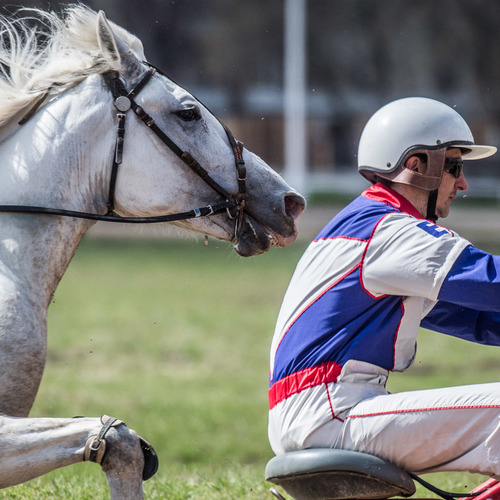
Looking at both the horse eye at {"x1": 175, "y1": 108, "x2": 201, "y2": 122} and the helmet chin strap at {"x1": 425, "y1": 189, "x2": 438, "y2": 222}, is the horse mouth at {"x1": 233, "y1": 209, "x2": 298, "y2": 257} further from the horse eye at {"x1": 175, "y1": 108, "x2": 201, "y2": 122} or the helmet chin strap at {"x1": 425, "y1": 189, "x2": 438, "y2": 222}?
the helmet chin strap at {"x1": 425, "y1": 189, "x2": 438, "y2": 222}

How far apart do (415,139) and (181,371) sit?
769 centimetres

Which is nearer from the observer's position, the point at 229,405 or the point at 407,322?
the point at 407,322

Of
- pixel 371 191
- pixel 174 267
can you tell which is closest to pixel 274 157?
pixel 174 267

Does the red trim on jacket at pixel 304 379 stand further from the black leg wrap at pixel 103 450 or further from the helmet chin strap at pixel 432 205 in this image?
the helmet chin strap at pixel 432 205

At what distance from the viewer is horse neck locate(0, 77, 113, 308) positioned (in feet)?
11.8

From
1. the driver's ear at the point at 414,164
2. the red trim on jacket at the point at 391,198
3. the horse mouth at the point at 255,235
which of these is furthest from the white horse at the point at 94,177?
the driver's ear at the point at 414,164

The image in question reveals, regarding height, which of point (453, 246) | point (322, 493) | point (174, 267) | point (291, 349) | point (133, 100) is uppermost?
point (133, 100)

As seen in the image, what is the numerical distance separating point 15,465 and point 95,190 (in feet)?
3.83

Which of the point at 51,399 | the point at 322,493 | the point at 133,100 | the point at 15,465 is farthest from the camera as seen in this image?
the point at 51,399

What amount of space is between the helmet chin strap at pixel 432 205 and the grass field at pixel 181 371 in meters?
1.11

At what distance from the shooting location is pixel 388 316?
365cm

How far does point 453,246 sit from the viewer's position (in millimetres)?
3494

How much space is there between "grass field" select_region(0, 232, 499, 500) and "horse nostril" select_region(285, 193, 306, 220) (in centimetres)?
73

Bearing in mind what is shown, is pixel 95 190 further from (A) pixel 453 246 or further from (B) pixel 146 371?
(B) pixel 146 371
